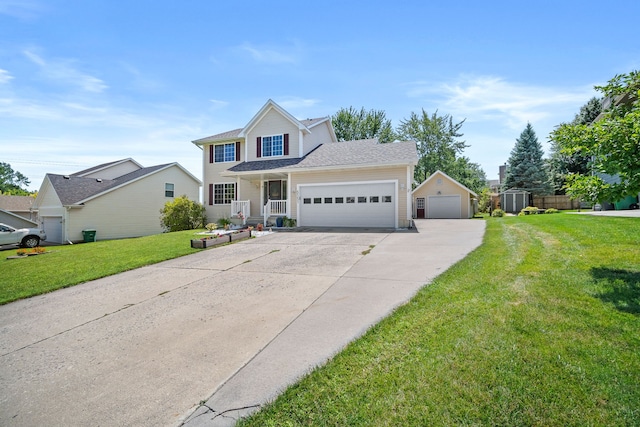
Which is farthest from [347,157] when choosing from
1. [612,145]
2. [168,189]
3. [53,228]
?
[53,228]

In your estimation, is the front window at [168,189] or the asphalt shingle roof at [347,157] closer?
the asphalt shingle roof at [347,157]

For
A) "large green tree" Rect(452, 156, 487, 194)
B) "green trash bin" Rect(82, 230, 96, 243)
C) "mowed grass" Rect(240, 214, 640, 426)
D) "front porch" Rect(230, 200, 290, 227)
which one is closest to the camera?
"mowed grass" Rect(240, 214, 640, 426)

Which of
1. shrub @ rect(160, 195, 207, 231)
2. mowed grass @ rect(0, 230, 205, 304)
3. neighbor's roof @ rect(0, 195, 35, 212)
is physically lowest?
mowed grass @ rect(0, 230, 205, 304)

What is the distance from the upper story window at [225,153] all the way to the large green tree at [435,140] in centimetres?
2427

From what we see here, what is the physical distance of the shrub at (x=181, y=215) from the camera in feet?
65.4

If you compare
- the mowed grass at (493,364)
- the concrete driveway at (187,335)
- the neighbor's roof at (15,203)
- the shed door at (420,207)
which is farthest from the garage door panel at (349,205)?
the neighbor's roof at (15,203)

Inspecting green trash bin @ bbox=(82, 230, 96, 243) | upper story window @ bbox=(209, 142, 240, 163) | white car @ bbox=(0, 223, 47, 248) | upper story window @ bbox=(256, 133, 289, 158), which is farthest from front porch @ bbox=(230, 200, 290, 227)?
white car @ bbox=(0, 223, 47, 248)

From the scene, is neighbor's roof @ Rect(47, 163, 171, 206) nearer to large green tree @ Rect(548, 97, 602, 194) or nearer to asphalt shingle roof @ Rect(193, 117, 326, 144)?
asphalt shingle roof @ Rect(193, 117, 326, 144)

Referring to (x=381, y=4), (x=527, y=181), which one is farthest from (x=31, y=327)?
(x=527, y=181)

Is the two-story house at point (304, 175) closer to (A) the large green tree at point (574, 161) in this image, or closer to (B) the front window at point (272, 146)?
(B) the front window at point (272, 146)

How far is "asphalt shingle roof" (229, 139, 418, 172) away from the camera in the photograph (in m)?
15.7

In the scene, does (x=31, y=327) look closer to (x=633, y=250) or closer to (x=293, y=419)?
(x=293, y=419)

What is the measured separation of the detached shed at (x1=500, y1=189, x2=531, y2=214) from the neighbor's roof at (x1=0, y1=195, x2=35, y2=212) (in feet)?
162

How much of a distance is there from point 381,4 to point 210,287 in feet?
30.2
